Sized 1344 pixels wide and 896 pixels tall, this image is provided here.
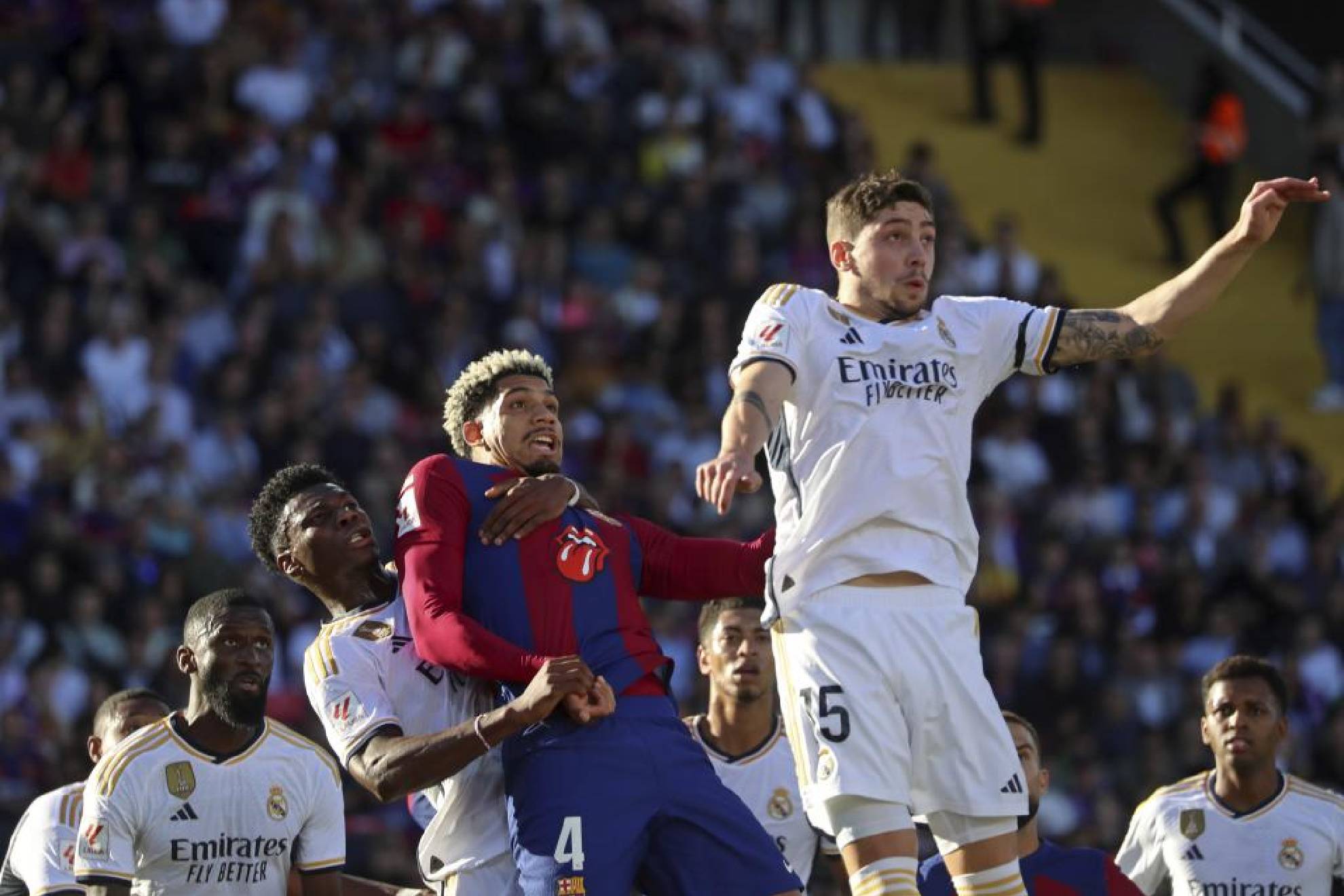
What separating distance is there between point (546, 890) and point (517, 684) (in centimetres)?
66

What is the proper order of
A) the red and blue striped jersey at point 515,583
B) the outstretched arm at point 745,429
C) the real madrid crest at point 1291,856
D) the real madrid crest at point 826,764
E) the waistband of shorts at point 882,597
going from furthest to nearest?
→ the real madrid crest at point 1291,856
the red and blue striped jersey at point 515,583
the waistband of shorts at point 882,597
the real madrid crest at point 826,764
the outstretched arm at point 745,429

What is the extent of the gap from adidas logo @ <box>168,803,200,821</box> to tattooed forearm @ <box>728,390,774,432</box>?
2776mm

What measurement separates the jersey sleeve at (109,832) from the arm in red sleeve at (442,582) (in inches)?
53.3

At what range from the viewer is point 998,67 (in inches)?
1117

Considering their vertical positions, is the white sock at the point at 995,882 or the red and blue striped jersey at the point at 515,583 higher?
the red and blue striped jersey at the point at 515,583

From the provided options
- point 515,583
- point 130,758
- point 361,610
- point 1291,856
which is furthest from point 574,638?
point 1291,856

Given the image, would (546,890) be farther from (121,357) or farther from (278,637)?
(121,357)

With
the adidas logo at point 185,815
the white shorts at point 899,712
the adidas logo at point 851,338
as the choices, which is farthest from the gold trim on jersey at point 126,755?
the adidas logo at point 851,338

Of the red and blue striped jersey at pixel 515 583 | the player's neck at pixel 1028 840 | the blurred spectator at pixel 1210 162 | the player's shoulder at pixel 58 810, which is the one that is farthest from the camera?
the blurred spectator at pixel 1210 162

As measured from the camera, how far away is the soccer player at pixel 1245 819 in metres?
9.92

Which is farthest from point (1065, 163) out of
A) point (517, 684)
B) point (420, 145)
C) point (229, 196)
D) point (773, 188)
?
point (517, 684)

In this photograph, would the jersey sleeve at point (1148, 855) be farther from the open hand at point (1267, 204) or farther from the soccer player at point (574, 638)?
the open hand at point (1267, 204)

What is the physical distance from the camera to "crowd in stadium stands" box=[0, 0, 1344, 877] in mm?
16484

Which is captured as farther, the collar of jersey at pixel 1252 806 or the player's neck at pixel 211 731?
the collar of jersey at pixel 1252 806
